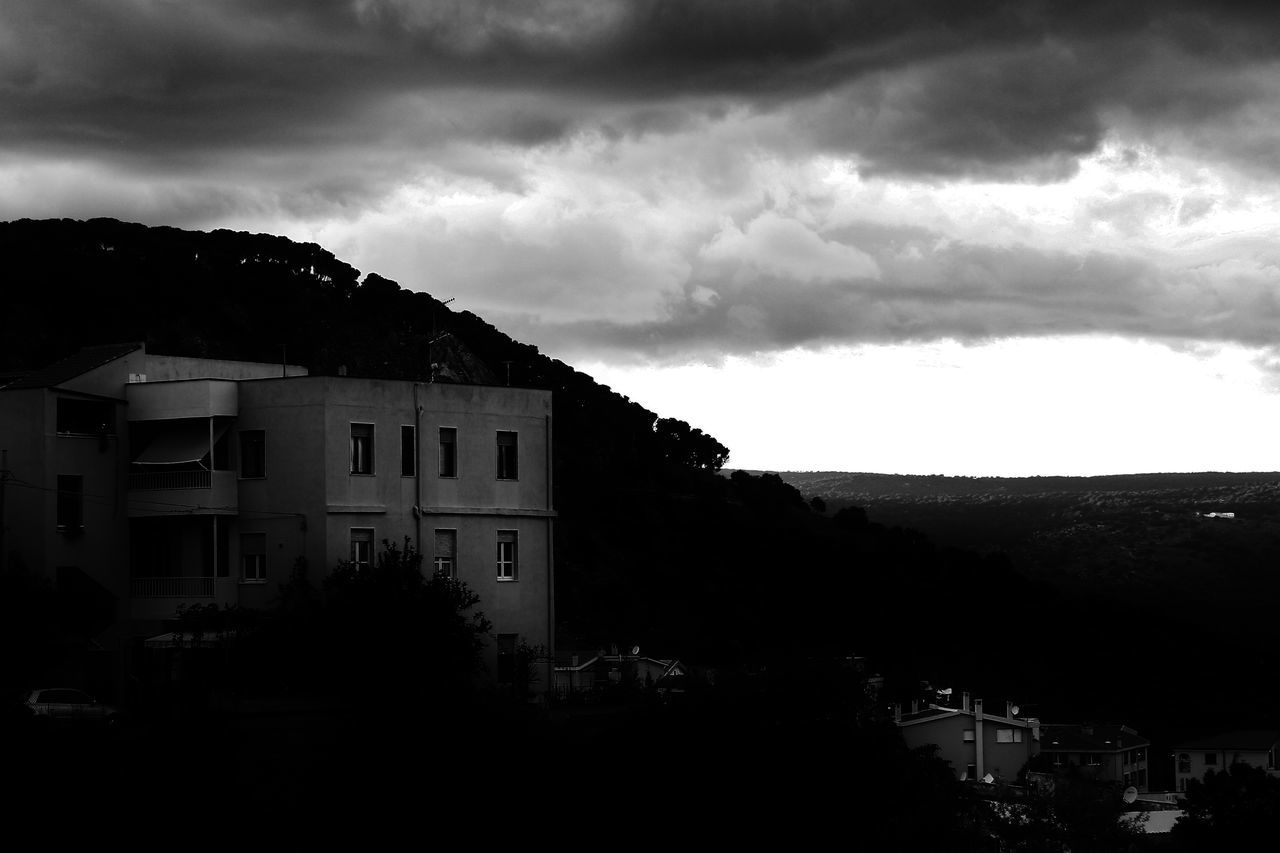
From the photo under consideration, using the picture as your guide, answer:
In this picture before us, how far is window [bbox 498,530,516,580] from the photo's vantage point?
159ft

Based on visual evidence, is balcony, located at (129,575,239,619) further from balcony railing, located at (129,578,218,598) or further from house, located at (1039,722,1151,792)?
house, located at (1039,722,1151,792)

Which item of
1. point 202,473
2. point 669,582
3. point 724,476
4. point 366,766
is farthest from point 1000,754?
point 366,766

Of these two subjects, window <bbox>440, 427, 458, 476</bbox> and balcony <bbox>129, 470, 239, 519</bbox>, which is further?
window <bbox>440, 427, 458, 476</bbox>

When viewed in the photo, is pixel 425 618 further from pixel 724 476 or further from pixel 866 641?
pixel 724 476

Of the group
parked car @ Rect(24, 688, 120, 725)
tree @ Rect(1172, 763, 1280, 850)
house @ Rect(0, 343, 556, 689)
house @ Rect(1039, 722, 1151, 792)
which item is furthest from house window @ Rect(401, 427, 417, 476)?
house @ Rect(1039, 722, 1151, 792)

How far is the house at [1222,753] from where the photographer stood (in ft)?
338

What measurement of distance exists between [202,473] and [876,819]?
68.9 feet

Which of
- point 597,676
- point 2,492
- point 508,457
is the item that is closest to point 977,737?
point 597,676

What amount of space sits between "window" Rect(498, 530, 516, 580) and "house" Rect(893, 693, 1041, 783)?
42879mm

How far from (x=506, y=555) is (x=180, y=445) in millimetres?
9459

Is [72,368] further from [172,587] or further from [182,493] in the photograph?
[172,587]

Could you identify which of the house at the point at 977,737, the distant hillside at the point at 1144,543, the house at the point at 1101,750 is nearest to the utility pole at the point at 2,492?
the house at the point at 977,737

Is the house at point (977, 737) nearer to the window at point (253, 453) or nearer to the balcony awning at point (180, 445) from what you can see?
the window at point (253, 453)

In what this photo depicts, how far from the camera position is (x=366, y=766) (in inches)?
1293
